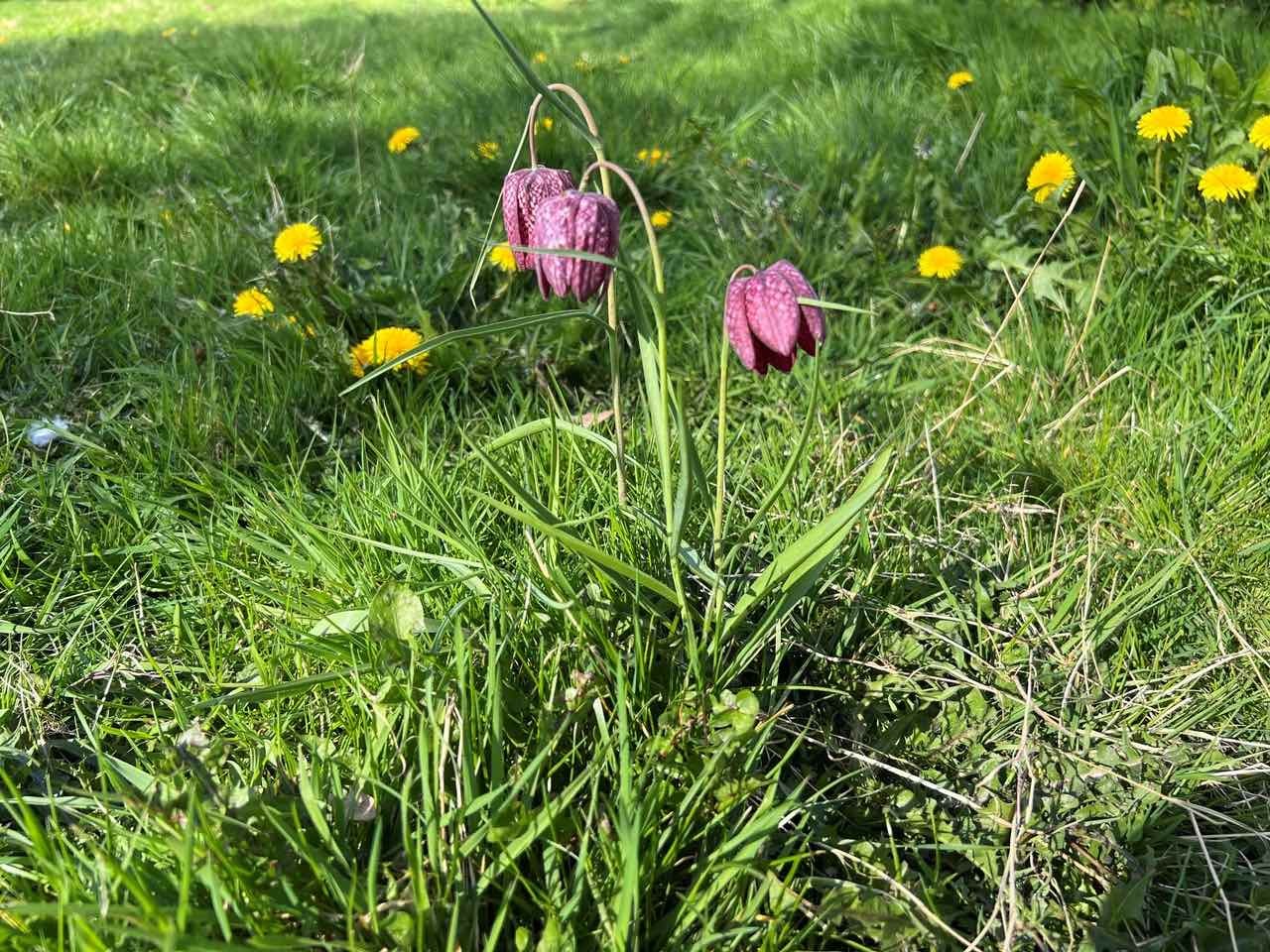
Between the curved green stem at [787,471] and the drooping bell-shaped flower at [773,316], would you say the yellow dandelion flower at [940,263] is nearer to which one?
the curved green stem at [787,471]

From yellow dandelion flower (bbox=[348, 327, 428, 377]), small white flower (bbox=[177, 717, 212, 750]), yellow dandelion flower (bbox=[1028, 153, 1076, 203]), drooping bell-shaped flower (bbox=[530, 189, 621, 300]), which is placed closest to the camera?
drooping bell-shaped flower (bbox=[530, 189, 621, 300])

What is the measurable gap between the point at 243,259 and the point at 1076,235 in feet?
5.40

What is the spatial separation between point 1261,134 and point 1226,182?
0.33 ft

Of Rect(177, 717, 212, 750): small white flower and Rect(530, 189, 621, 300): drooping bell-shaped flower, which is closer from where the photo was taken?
Rect(530, 189, 621, 300): drooping bell-shaped flower

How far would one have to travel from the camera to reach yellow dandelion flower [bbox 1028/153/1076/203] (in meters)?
1.87

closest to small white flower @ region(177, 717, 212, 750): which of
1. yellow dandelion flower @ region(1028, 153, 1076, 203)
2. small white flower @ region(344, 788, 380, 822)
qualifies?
small white flower @ region(344, 788, 380, 822)

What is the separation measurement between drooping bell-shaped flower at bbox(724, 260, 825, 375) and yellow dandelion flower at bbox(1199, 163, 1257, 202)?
1218 mm

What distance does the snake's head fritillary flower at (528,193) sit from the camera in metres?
0.97

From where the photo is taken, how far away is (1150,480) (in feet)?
4.57

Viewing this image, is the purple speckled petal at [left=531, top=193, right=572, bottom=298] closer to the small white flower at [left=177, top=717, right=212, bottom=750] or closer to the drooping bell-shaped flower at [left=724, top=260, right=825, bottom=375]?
the drooping bell-shaped flower at [left=724, top=260, right=825, bottom=375]

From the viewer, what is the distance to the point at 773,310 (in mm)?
894

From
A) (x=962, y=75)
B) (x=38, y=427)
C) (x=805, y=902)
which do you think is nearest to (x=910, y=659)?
(x=805, y=902)

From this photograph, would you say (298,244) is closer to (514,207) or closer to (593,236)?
(514,207)

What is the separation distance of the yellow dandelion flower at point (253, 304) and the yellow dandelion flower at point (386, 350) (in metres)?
0.20
